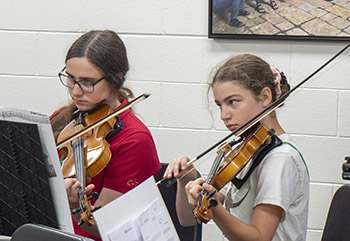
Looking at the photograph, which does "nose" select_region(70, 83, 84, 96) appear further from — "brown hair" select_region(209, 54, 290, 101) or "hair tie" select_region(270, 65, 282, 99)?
"hair tie" select_region(270, 65, 282, 99)

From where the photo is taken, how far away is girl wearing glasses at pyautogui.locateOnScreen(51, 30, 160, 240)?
1708 mm

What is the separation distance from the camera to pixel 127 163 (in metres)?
1.72

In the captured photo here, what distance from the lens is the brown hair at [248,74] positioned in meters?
1.53

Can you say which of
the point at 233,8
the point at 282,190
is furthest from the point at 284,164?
the point at 233,8

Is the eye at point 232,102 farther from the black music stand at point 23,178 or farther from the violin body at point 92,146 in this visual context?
the black music stand at point 23,178

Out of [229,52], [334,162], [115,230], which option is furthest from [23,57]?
[115,230]

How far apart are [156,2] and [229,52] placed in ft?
1.19

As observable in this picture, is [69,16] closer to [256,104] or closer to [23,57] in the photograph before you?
[23,57]

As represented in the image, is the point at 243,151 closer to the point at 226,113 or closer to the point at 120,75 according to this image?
the point at 226,113

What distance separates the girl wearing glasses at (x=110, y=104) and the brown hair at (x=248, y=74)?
34 cm

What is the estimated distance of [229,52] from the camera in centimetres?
230

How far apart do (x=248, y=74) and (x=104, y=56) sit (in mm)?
493

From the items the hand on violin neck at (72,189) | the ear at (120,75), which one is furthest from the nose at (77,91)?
the hand on violin neck at (72,189)

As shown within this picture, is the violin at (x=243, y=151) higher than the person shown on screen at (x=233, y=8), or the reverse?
the person shown on screen at (x=233, y=8)
